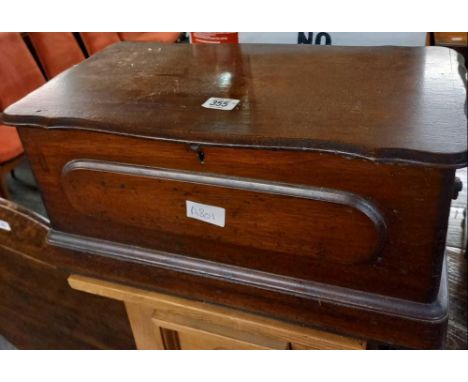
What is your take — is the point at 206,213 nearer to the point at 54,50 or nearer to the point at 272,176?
the point at 272,176

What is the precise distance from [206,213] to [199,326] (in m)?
0.24

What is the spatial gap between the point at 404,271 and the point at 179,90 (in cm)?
43

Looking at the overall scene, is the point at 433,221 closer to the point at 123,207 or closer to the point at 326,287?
the point at 326,287

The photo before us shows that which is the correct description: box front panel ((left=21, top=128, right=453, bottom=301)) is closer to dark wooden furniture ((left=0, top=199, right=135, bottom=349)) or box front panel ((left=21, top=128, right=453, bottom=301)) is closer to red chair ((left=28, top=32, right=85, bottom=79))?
dark wooden furniture ((left=0, top=199, right=135, bottom=349))

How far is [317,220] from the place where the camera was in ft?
2.01

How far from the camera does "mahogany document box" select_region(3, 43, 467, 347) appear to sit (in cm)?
57

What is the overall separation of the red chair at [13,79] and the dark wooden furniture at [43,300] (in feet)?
1.99

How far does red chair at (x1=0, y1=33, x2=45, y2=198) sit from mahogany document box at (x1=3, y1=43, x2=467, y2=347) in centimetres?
89

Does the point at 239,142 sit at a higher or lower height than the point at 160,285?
higher

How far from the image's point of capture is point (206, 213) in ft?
2.23

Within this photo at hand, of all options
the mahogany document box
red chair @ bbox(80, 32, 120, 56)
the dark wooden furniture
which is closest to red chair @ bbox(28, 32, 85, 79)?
red chair @ bbox(80, 32, 120, 56)

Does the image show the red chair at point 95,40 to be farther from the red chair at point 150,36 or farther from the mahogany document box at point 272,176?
the mahogany document box at point 272,176
